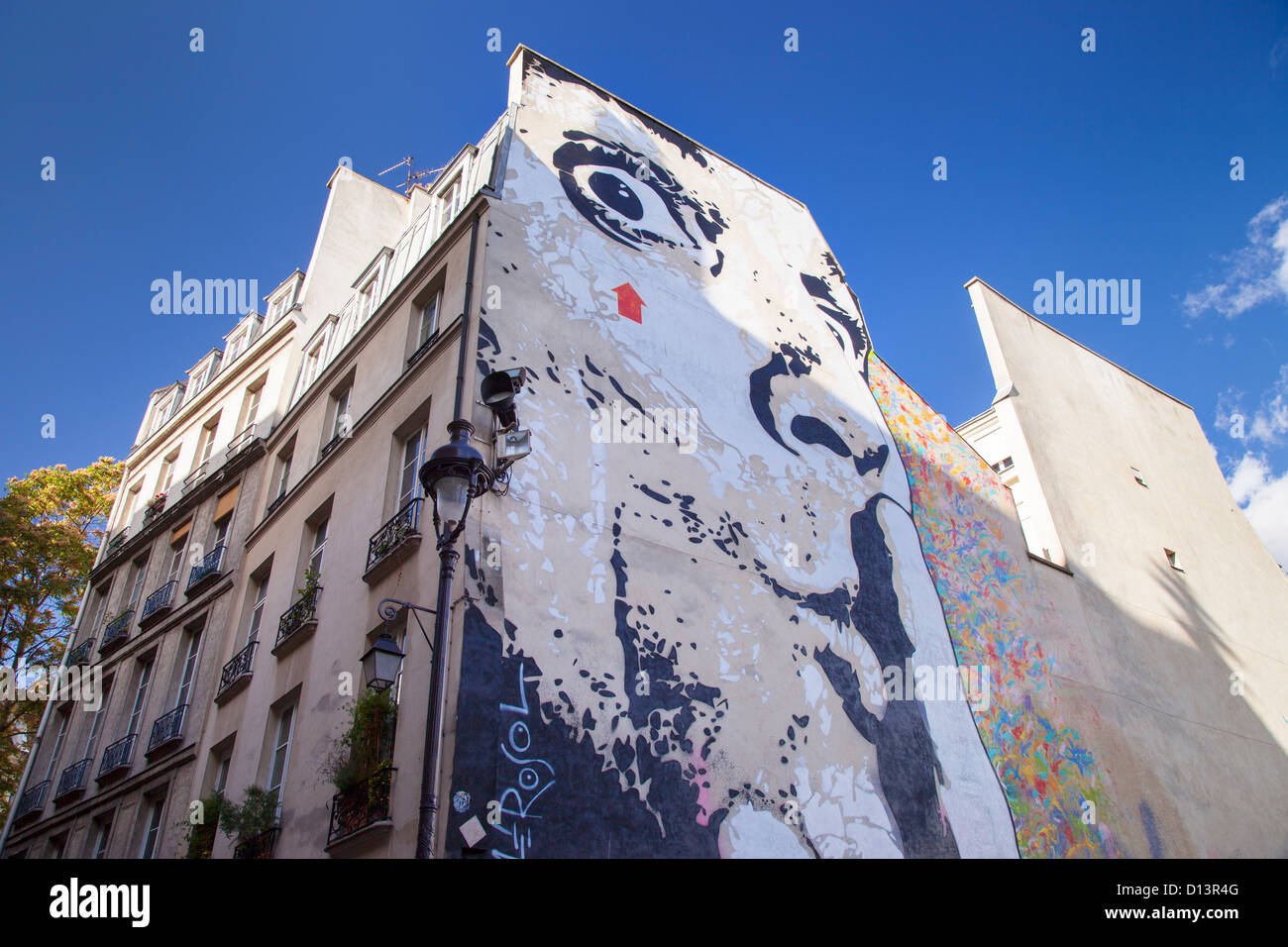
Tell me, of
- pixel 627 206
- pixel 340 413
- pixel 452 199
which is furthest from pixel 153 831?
pixel 627 206

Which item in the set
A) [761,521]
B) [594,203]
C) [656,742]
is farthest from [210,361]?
[656,742]

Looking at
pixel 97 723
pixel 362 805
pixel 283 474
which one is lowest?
pixel 362 805

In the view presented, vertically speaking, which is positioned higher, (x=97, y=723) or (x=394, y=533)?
(x=97, y=723)

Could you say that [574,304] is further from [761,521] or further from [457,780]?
[457,780]

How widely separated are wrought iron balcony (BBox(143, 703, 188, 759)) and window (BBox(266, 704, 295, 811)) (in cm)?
308

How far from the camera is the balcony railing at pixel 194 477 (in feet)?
62.5

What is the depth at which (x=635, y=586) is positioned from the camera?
33.2ft

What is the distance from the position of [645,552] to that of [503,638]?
225cm

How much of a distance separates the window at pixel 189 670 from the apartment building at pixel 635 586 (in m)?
0.16

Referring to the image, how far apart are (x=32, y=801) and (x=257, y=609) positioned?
706 centimetres

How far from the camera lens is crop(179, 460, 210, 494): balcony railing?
750 inches

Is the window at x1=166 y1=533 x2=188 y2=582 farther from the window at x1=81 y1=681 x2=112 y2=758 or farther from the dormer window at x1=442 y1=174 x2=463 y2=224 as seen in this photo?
the dormer window at x1=442 y1=174 x2=463 y2=224

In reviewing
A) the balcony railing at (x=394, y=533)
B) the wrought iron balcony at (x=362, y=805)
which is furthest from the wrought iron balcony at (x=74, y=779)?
the wrought iron balcony at (x=362, y=805)

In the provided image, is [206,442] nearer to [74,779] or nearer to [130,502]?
[130,502]
